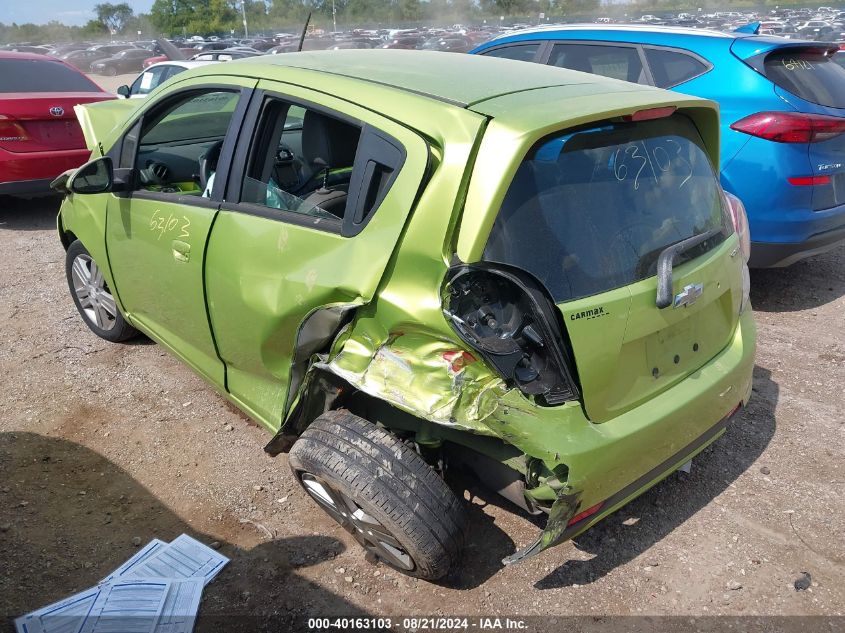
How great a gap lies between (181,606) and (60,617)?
1.33 ft

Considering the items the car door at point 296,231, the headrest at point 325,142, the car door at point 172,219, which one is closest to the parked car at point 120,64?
the car door at point 172,219

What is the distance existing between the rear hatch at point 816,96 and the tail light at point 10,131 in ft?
20.4

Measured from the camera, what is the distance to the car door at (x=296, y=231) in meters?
2.35

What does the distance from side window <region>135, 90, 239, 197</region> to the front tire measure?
746mm

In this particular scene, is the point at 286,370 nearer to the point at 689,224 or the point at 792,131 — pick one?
the point at 689,224

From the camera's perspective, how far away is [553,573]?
268 centimetres

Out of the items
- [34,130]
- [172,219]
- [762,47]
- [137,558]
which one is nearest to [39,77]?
[34,130]

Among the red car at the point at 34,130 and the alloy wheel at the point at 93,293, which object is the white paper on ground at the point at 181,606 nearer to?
the alloy wheel at the point at 93,293

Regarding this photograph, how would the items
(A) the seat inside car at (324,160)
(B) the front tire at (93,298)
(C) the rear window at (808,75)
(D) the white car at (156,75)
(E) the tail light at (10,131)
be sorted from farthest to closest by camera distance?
(D) the white car at (156,75) → (E) the tail light at (10,131) → (C) the rear window at (808,75) → (B) the front tire at (93,298) → (A) the seat inside car at (324,160)

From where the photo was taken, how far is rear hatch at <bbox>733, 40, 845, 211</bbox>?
454 cm

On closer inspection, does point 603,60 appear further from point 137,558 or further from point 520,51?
point 137,558

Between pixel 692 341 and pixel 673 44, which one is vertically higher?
pixel 673 44

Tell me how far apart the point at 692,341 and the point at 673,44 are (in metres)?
3.55

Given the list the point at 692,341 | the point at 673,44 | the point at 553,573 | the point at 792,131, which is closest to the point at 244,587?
the point at 553,573
